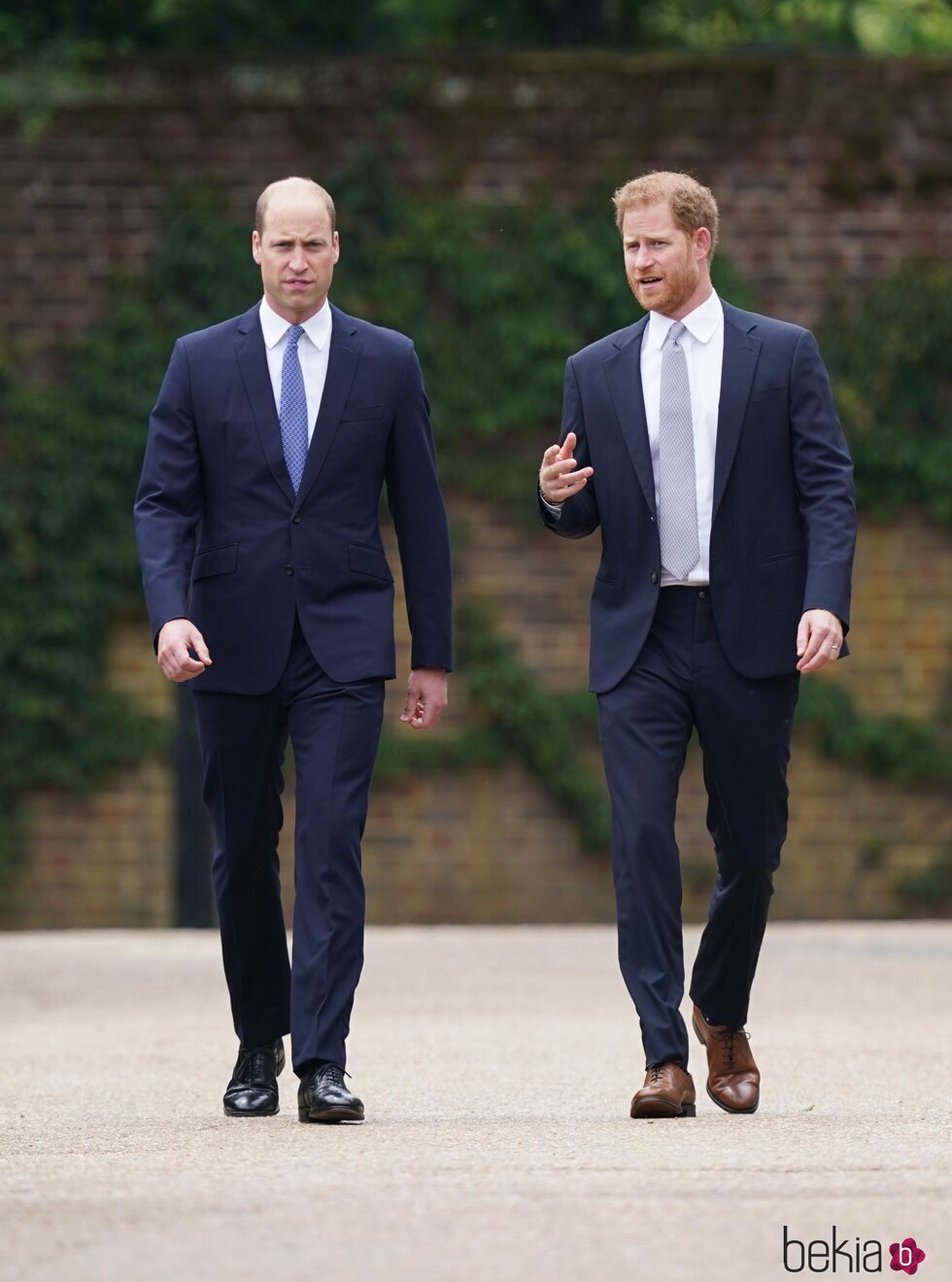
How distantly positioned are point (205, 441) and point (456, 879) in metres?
7.20

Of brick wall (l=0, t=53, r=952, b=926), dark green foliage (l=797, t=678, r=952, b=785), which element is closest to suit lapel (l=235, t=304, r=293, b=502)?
brick wall (l=0, t=53, r=952, b=926)

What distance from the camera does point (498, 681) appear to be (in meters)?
12.9

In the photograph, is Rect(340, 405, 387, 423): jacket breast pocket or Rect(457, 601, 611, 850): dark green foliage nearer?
Rect(340, 405, 387, 423): jacket breast pocket

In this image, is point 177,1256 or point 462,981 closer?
point 177,1256

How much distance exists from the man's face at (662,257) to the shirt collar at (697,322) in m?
0.04

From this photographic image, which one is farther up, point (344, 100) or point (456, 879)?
point (344, 100)

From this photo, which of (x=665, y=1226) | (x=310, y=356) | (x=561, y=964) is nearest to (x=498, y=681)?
(x=561, y=964)

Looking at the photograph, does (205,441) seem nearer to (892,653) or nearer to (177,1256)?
(177,1256)

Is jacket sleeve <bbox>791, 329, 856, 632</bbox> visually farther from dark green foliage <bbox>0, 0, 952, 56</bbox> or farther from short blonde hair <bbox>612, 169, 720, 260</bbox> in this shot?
dark green foliage <bbox>0, 0, 952, 56</bbox>

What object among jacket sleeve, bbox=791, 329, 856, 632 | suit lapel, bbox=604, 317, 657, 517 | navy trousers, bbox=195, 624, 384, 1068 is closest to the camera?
navy trousers, bbox=195, 624, 384, 1068

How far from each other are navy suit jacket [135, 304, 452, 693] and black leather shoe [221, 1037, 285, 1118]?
0.83 metres

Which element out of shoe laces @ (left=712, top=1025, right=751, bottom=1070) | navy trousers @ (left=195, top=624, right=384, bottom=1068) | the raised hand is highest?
the raised hand

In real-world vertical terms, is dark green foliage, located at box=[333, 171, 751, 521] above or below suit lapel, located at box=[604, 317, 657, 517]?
above

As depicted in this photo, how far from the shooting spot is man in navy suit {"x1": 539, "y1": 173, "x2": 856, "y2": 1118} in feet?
18.8
